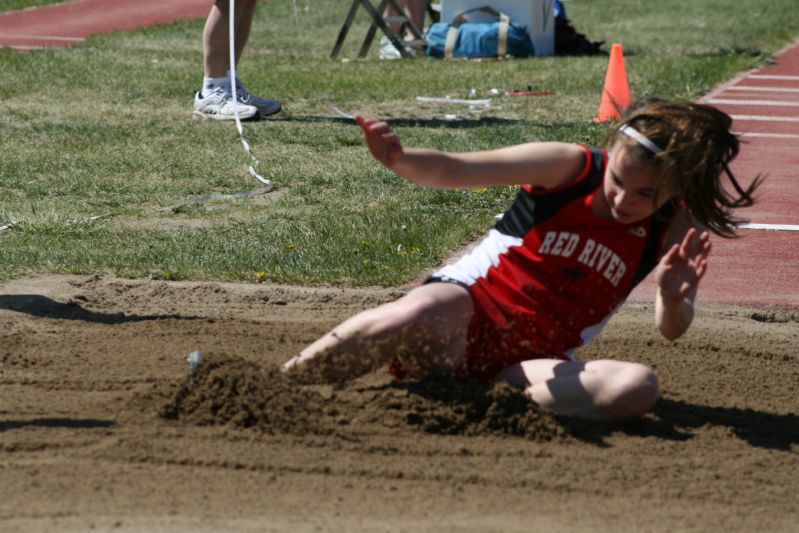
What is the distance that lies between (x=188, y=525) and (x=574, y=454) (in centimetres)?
136

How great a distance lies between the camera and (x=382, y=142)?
358 centimetres

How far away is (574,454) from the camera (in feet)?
13.0

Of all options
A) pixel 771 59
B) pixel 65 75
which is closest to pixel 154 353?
pixel 65 75

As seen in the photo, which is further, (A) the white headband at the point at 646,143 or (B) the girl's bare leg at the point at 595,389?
(B) the girl's bare leg at the point at 595,389

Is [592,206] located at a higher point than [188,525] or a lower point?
higher

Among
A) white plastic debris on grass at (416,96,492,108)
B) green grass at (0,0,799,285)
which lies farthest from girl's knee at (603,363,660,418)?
white plastic debris on grass at (416,96,492,108)

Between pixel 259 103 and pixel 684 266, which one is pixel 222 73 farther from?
pixel 684 266

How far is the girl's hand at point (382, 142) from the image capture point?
3570 millimetres

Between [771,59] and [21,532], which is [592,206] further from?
[771,59]

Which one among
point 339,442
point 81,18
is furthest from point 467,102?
point 81,18

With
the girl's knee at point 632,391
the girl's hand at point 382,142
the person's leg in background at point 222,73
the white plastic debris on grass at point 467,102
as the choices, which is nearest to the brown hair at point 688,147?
the girl's knee at point 632,391

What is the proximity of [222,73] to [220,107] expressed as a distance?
0.29 meters

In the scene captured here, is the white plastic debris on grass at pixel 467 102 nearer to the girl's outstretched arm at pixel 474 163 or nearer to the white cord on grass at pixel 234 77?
the white cord on grass at pixel 234 77

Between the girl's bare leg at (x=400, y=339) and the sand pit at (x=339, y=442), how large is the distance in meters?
0.10
